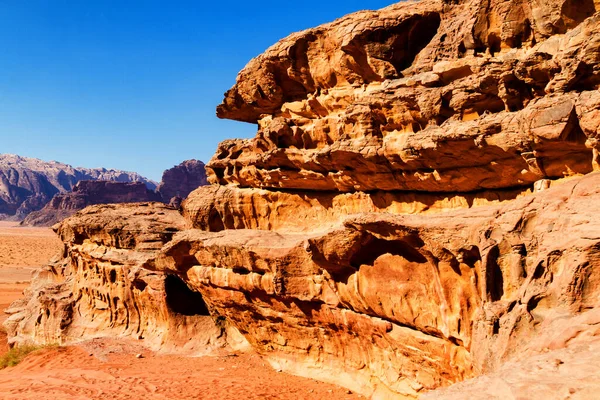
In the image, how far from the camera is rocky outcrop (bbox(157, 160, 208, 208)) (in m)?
105

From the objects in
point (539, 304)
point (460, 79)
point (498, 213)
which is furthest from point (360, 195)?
point (539, 304)

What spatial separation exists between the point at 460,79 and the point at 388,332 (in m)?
5.62

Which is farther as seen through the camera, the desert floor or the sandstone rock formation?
the desert floor

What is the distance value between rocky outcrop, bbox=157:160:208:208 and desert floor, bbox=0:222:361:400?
298 feet

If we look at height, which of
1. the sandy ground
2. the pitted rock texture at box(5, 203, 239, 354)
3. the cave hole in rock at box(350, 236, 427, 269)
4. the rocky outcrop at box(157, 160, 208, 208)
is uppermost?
the rocky outcrop at box(157, 160, 208, 208)

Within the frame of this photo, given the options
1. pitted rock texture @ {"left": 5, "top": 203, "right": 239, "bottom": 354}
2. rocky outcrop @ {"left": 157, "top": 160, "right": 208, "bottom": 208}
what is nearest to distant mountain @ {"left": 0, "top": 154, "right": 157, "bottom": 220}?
rocky outcrop @ {"left": 157, "top": 160, "right": 208, "bottom": 208}

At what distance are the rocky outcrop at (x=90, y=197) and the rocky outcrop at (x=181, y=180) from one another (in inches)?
112

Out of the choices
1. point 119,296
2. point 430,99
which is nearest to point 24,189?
point 119,296

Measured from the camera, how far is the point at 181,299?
16.5 metres

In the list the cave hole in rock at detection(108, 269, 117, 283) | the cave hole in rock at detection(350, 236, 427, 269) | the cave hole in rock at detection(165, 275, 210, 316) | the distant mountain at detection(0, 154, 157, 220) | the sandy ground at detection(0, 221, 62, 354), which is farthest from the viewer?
the distant mountain at detection(0, 154, 157, 220)

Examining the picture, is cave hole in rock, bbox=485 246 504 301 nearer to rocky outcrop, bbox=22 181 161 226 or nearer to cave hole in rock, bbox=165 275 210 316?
cave hole in rock, bbox=165 275 210 316

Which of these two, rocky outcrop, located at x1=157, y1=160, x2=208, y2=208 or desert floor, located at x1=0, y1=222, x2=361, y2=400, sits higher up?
rocky outcrop, located at x1=157, y1=160, x2=208, y2=208

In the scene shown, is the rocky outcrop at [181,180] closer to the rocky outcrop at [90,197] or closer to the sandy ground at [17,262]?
the rocky outcrop at [90,197]

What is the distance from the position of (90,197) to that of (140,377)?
9413 cm
